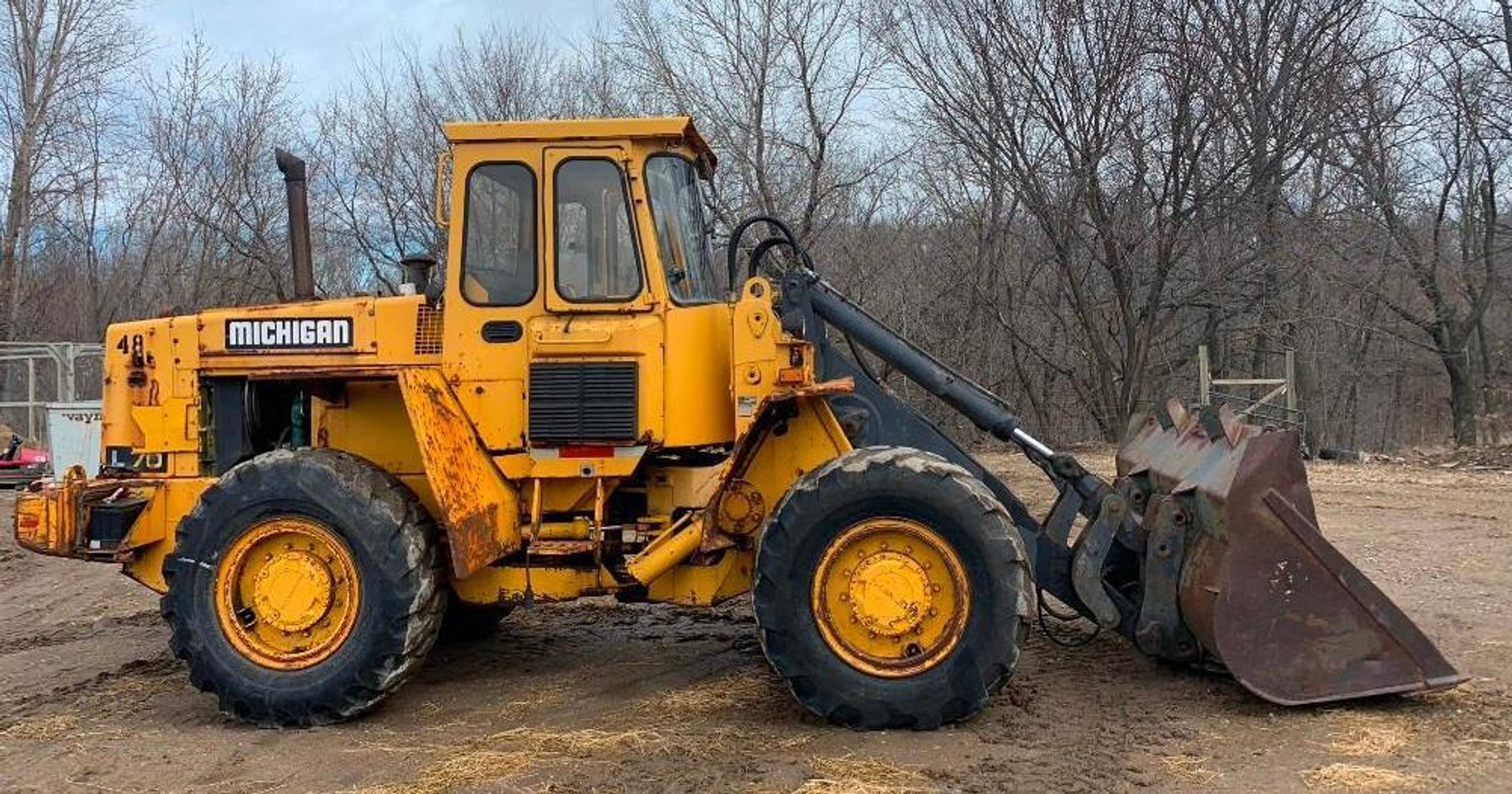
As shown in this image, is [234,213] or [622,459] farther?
[234,213]

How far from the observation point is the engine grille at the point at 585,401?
207 inches

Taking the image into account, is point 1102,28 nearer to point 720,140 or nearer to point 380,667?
point 720,140

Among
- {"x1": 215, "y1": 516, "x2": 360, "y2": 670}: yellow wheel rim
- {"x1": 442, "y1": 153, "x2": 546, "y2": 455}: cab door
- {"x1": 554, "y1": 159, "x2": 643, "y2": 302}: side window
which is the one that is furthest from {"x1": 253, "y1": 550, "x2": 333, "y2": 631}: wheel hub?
{"x1": 554, "y1": 159, "x2": 643, "y2": 302}: side window

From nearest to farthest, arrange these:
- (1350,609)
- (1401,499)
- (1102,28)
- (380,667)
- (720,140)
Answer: (1350,609)
(380,667)
(1401,499)
(1102,28)
(720,140)

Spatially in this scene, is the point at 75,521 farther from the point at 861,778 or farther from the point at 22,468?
the point at 22,468

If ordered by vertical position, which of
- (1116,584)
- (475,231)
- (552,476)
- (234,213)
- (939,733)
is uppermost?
(234,213)

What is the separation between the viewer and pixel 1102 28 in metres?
17.0

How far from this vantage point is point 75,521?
541cm

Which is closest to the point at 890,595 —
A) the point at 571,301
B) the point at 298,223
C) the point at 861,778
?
the point at 861,778

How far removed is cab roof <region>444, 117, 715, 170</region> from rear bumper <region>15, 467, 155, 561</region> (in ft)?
7.92

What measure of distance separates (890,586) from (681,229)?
2.04 meters

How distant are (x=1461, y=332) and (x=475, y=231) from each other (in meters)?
24.0

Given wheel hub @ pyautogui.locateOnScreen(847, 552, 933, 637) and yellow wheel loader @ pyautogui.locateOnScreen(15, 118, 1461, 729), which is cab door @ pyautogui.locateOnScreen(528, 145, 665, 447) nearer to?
yellow wheel loader @ pyautogui.locateOnScreen(15, 118, 1461, 729)

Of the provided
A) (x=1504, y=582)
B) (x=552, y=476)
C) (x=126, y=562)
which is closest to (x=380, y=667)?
(x=552, y=476)
